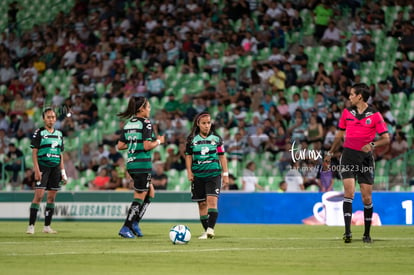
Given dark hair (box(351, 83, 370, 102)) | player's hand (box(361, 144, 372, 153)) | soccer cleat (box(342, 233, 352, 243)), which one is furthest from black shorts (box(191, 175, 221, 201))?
dark hair (box(351, 83, 370, 102))

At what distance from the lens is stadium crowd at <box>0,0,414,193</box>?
25.1m

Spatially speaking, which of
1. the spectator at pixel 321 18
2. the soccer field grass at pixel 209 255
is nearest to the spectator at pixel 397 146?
the soccer field grass at pixel 209 255

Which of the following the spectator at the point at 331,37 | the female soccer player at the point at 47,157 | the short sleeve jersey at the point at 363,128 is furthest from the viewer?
the spectator at the point at 331,37

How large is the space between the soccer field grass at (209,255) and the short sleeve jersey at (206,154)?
3.94 ft

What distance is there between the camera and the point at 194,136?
16.0m

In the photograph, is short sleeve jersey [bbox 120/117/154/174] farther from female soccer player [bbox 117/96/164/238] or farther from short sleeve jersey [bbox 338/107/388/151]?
short sleeve jersey [bbox 338/107/388/151]

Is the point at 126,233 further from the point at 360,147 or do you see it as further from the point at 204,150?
the point at 360,147

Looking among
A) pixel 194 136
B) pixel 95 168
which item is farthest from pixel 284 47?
pixel 194 136

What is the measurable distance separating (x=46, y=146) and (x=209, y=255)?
677 centimetres

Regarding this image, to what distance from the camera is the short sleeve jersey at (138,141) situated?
15.6 m

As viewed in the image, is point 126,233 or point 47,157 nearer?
point 126,233

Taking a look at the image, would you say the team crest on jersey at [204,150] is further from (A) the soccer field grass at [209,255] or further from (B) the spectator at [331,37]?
(B) the spectator at [331,37]

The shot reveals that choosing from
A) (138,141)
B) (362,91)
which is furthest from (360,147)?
(138,141)

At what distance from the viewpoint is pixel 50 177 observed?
59.2 feet
